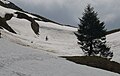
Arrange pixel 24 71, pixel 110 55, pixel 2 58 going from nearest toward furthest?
pixel 24 71
pixel 2 58
pixel 110 55

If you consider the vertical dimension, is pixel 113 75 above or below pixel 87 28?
below

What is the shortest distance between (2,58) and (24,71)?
2165mm

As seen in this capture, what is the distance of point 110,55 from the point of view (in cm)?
4706

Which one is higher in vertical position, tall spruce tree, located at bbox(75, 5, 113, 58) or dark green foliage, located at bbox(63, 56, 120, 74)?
tall spruce tree, located at bbox(75, 5, 113, 58)

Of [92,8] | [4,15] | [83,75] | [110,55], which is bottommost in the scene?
[83,75]

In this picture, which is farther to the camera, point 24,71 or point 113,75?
point 113,75

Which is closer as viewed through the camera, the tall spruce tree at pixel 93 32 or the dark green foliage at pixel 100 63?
the dark green foliage at pixel 100 63

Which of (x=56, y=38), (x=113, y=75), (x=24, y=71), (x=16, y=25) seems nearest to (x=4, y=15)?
(x=16, y=25)

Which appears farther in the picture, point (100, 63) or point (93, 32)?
point (93, 32)

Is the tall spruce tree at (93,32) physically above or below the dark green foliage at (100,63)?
above

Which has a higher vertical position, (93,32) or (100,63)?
(93,32)

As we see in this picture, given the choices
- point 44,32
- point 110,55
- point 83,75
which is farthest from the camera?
point 44,32

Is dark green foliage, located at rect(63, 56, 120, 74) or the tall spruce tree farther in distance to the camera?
the tall spruce tree

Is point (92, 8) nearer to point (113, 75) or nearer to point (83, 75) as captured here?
point (113, 75)
